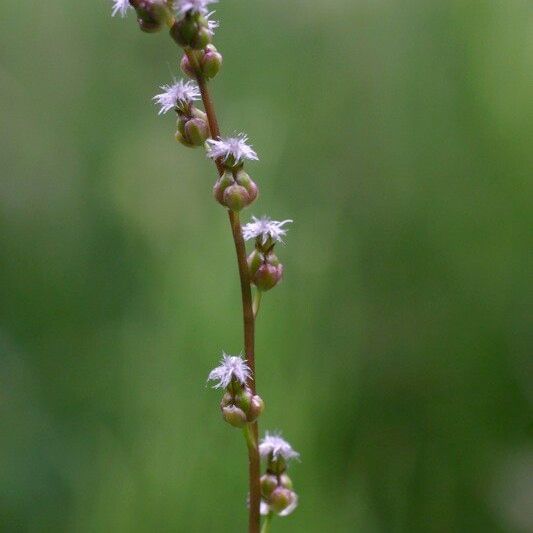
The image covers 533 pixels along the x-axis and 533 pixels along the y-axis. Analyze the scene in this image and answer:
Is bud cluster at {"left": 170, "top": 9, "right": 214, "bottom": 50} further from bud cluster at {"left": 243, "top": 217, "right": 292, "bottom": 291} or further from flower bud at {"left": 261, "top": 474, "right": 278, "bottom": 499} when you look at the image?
flower bud at {"left": 261, "top": 474, "right": 278, "bottom": 499}

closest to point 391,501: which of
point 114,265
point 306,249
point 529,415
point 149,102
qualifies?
point 529,415

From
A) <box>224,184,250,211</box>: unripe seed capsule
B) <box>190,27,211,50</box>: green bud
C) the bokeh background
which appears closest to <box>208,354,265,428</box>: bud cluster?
<box>224,184,250,211</box>: unripe seed capsule

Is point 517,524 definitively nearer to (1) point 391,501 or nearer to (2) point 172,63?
(1) point 391,501

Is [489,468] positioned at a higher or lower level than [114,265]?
lower

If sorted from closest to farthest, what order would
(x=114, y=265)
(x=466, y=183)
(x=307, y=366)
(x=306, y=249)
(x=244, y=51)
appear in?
(x=307, y=366)
(x=306, y=249)
(x=114, y=265)
(x=466, y=183)
(x=244, y=51)

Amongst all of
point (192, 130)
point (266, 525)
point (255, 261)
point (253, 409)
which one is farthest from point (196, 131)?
point (266, 525)

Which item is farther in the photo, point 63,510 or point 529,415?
point 529,415
